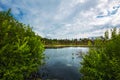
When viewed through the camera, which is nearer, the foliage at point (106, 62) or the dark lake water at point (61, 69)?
the foliage at point (106, 62)

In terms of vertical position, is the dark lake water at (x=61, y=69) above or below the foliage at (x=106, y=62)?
below

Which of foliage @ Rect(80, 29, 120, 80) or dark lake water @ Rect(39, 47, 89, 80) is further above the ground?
foliage @ Rect(80, 29, 120, 80)

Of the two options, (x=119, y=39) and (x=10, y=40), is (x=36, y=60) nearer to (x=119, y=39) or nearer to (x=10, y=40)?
(x=10, y=40)

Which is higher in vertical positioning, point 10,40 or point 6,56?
point 10,40

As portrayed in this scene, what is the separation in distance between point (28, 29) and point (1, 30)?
18.6 meters

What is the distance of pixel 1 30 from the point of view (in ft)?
90.2

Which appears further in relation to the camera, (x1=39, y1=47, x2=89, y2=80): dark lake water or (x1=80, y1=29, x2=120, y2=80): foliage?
(x1=39, y1=47, x2=89, y2=80): dark lake water

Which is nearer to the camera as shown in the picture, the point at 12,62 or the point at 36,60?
the point at 12,62

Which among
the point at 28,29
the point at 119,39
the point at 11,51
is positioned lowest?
the point at 11,51

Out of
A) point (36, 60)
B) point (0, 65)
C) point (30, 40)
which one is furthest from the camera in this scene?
point (36, 60)

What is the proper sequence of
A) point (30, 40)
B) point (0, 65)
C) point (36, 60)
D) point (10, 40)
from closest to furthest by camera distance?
point (0, 65) < point (10, 40) < point (30, 40) < point (36, 60)

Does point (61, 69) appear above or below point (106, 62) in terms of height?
below

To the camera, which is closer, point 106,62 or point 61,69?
point 106,62

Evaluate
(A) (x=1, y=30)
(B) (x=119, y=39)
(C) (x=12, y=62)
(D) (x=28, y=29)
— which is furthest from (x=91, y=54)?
(D) (x=28, y=29)
